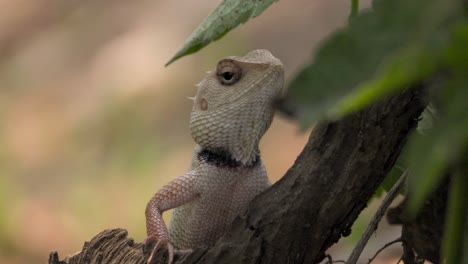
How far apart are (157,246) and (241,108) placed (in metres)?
0.50

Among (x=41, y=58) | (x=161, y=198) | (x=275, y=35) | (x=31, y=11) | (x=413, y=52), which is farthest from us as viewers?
(x=31, y=11)

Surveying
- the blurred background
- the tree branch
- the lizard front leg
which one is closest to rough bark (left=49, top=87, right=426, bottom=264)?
the tree branch

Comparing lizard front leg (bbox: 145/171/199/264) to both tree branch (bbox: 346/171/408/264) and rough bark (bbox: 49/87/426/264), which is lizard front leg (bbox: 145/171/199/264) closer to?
rough bark (bbox: 49/87/426/264)

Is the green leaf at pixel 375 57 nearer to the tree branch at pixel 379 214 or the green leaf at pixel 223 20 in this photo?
the green leaf at pixel 223 20

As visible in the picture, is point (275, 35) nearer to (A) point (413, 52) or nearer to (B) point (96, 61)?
(B) point (96, 61)

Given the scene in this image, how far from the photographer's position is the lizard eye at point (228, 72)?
7.63ft

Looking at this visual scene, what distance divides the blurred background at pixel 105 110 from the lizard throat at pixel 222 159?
420 centimetres

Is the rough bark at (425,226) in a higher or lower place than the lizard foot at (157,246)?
lower

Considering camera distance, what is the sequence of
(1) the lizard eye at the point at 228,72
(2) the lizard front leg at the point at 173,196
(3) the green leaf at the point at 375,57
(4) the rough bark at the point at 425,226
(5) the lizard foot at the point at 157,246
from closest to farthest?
(3) the green leaf at the point at 375,57
(4) the rough bark at the point at 425,226
(5) the lizard foot at the point at 157,246
(2) the lizard front leg at the point at 173,196
(1) the lizard eye at the point at 228,72

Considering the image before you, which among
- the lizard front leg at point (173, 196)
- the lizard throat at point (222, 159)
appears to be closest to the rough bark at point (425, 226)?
the lizard throat at point (222, 159)

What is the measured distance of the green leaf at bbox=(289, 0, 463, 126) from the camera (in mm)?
586

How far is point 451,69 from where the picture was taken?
2.00 feet

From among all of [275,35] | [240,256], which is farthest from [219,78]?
[275,35]

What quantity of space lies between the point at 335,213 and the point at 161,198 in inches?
29.9
